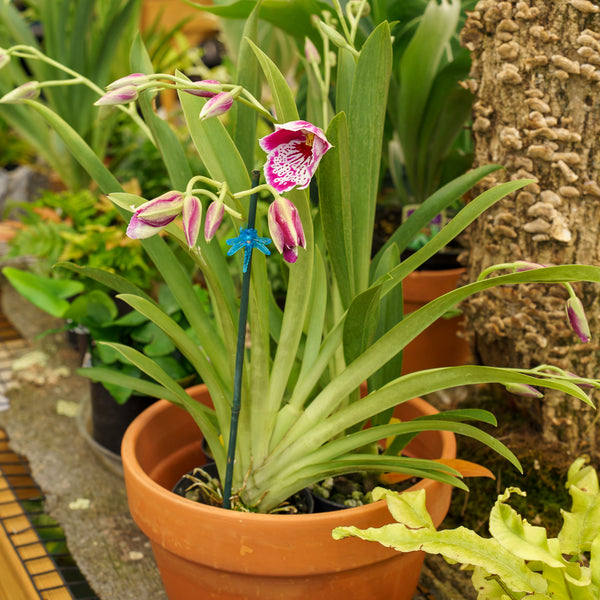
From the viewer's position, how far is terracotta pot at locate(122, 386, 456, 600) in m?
0.66

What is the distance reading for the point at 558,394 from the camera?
94 centimetres

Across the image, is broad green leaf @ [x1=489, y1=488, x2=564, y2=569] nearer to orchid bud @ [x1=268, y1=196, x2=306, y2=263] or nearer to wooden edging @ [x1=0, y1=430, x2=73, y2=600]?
orchid bud @ [x1=268, y1=196, x2=306, y2=263]

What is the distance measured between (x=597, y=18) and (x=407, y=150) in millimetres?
541

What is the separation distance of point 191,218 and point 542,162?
1.79ft

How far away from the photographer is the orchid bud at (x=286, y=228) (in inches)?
21.6

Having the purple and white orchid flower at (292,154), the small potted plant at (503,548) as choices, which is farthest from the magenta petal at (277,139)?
the small potted plant at (503,548)

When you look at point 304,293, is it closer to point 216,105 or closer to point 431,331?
point 216,105

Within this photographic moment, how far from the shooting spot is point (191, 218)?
0.55 m

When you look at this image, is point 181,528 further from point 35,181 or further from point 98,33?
point 35,181

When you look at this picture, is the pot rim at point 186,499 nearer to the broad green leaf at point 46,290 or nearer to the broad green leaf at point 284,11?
the broad green leaf at point 46,290

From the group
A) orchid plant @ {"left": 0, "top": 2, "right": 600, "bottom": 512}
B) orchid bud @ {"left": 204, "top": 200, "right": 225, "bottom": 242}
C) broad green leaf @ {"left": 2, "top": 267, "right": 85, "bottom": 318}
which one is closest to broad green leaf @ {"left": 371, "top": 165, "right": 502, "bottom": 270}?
orchid plant @ {"left": 0, "top": 2, "right": 600, "bottom": 512}

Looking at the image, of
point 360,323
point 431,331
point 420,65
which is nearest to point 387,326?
point 360,323

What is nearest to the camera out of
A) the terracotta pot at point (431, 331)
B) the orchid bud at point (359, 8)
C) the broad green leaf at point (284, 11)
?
the orchid bud at point (359, 8)

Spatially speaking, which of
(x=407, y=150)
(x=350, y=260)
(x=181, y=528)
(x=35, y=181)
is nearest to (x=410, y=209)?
(x=407, y=150)
